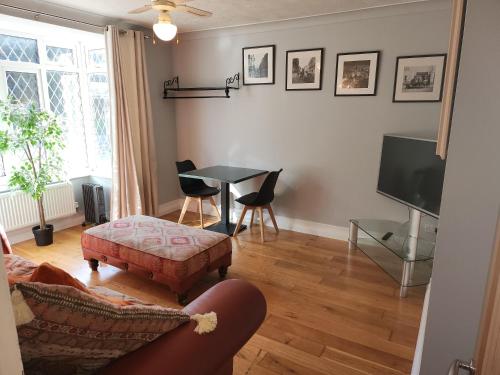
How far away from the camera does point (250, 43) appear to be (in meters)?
3.98

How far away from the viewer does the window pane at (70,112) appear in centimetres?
406

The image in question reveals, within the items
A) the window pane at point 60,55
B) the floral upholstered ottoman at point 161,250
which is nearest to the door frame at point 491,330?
the floral upholstered ottoman at point 161,250

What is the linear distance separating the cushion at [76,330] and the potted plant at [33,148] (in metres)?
2.89

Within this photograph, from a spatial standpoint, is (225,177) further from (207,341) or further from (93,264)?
(207,341)

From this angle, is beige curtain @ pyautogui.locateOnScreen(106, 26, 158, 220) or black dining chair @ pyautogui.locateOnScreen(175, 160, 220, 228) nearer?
beige curtain @ pyautogui.locateOnScreen(106, 26, 158, 220)

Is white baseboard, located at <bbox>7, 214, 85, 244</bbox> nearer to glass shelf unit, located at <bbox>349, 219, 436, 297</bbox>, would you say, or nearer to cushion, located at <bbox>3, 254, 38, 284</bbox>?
cushion, located at <bbox>3, 254, 38, 284</bbox>

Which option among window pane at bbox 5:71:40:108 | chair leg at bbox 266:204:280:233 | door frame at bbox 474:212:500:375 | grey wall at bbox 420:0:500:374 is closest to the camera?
door frame at bbox 474:212:500:375

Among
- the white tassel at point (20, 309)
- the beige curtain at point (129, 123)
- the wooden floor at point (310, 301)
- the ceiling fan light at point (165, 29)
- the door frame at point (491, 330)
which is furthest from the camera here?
the beige curtain at point (129, 123)

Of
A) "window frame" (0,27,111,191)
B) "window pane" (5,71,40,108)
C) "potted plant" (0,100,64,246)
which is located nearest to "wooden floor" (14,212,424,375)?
"potted plant" (0,100,64,246)

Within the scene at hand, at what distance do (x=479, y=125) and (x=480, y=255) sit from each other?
0.42 m

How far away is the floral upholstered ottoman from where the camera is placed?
8.15 ft

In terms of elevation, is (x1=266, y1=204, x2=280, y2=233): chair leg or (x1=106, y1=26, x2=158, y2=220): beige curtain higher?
(x1=106, y1=26, x2=158, y2=220): beige curtain

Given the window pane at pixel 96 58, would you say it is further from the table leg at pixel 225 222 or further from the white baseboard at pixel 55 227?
the table leg at pixel 225 222

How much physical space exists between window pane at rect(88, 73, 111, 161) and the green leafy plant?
711 mm
